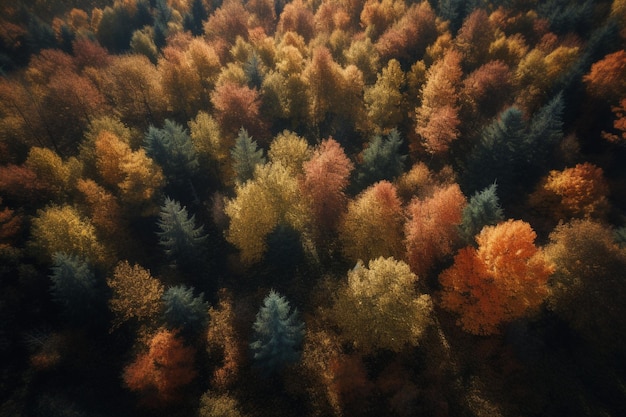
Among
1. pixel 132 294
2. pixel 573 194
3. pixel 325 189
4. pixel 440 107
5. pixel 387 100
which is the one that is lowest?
pixel 132 294

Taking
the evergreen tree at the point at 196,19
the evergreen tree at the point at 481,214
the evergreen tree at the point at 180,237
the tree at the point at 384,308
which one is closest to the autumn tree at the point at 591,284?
the evergreen tree at the point at 481,214

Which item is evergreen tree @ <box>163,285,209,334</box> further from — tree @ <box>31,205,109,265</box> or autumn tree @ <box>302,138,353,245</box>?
autumn tree @ <box>302,138,353,245</box>

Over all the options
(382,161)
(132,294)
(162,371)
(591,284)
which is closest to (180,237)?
(132,294)

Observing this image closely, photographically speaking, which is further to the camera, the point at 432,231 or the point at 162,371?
the point at 432,231

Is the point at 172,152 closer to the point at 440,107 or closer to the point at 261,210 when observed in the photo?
the point at 261,210

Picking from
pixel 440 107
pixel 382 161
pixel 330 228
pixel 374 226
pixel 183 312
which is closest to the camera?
pixel 183 312

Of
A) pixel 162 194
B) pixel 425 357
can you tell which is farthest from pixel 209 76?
pixel 425 357

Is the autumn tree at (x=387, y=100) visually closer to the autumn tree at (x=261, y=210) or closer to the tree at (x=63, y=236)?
the autumn tree at (x=261, y=210)

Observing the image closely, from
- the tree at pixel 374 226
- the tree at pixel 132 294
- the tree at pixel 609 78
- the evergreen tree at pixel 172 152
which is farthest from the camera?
the tree at pixel 609 78
